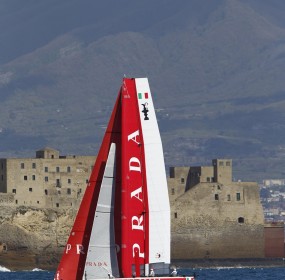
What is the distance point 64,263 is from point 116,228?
5.53ft

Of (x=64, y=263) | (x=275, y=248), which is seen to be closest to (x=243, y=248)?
Result: (x=275, y=248)

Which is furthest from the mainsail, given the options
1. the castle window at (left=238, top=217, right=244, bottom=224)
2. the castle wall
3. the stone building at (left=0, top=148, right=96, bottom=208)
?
the castle wall

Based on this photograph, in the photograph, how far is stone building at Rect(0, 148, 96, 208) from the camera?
4277 inches

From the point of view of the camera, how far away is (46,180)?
110 meters

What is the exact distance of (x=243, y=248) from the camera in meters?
112

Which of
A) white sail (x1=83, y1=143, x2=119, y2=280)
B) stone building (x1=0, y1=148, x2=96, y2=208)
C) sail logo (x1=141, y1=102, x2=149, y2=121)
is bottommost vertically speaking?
white sail (x1=83, y1=143, x2=119, y2=280)

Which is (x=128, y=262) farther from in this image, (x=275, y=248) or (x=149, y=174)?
(x=275, y=248)

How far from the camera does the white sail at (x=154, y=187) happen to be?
42.8 m

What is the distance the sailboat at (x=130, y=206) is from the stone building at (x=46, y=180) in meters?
65.1

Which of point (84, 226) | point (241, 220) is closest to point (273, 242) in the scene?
point (241, 220)

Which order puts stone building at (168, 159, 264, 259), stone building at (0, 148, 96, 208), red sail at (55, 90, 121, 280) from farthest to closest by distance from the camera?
stone building at (168, 159, 264, 259), stone building at (0, 148, 96, 208), red sail at (55, 90, 121, 280)

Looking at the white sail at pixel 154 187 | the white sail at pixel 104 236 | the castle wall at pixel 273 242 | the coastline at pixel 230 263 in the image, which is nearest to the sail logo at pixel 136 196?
the white sail at pixel 154 187

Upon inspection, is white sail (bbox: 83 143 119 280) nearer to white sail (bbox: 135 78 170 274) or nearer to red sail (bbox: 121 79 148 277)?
red sail (bbox: 121 79 148 277)

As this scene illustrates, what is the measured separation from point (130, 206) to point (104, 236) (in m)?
1.08
